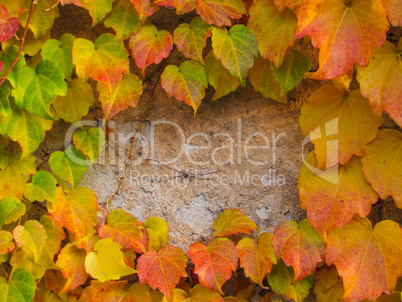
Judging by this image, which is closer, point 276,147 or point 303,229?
point 303,229

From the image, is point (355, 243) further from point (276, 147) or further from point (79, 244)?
point (79, 244)

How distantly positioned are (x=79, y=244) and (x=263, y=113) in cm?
73

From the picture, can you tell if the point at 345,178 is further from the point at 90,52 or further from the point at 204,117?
the point at 90,52

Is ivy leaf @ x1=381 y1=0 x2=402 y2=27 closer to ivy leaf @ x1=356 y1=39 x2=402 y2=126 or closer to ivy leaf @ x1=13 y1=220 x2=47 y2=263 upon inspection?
ivy leaf @ x1=356 y1=39 x2=402 y2=126

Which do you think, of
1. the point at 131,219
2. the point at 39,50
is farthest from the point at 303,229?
the point at 39,50

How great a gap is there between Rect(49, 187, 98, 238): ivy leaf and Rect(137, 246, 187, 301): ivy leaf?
201 millimetres

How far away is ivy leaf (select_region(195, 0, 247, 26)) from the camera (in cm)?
106

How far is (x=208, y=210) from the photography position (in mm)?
1243

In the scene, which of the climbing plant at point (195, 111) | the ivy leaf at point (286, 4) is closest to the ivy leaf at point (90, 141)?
the climbing plant at point (195, 111)

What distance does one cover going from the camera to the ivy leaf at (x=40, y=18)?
3.60ft

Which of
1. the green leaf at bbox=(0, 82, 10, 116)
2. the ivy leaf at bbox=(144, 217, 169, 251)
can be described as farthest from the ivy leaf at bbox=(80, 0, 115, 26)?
the ivy leaf at bbox=(144, 217, 169, 251)

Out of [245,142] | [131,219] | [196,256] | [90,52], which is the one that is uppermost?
[90,52]

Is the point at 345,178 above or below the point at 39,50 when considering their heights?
below

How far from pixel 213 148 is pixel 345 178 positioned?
16.9 inches
